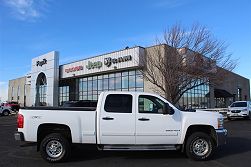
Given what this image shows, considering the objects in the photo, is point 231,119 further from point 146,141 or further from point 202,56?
point 146,141

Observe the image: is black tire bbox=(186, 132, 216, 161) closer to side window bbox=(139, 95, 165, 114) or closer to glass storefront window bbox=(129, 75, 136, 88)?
side window bbox=(139, 95, 165, 114)

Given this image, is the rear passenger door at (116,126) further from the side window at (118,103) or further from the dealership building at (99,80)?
the dealership building at (99,80)

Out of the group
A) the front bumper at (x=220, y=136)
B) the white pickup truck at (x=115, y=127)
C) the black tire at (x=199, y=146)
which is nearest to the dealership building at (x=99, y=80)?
the white pickup truck at (x=115, y=127)

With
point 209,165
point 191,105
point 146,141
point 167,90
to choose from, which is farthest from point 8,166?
point 191,105

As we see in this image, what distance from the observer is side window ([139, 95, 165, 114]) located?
30.1ft

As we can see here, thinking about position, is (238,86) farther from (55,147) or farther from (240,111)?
(55,147)

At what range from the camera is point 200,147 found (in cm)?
929

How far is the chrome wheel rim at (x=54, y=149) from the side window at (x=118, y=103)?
1.65m

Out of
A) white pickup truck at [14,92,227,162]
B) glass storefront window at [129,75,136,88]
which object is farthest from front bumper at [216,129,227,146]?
glass storefront window at [129,75,136,88]

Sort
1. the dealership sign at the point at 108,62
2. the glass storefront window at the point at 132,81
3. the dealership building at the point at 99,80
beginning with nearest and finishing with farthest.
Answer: the dealership sign at the point at 108,62
the dealership building at the point at 99,80
the glass storefront window at the point at 132,81

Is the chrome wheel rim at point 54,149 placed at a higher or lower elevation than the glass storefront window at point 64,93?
lower

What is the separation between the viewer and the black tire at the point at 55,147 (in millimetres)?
8906

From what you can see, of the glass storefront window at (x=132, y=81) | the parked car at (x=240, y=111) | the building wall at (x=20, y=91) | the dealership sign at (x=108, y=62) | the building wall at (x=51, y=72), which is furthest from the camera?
the building wall at (x=20, y=91)

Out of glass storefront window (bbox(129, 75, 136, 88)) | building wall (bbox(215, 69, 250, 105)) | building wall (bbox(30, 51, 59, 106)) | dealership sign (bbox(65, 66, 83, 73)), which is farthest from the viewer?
building wall (bbox(215, 69, 250, 105))
